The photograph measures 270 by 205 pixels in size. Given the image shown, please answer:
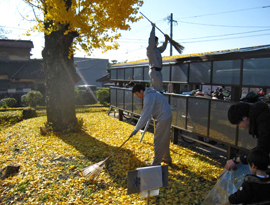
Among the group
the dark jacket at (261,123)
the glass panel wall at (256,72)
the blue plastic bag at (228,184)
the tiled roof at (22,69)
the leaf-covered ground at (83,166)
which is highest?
the tiled roof at (22,69)

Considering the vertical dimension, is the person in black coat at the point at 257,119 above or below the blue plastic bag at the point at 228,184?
above

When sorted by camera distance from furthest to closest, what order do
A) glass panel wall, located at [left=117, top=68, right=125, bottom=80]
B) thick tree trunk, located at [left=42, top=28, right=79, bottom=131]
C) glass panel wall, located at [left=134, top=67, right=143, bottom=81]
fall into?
glass panel wall, located at [left=117, top=68, right=125, bottom=80] → glass panel wall, located at [left=134, top=67, right=143, bottom=81] → thick tree trunk, located at [left=42, top=28, right=79, bottom=131]

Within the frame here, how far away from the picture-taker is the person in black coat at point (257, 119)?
2.49 meters

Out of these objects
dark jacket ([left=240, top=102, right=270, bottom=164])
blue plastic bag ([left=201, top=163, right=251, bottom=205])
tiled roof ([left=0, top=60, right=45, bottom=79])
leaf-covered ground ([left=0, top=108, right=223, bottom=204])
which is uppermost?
tiled roof ([left=0, top=60, right=45, bottom=79])

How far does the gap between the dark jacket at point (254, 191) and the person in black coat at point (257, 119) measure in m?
0.43

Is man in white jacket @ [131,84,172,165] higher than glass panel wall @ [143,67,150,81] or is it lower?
lower

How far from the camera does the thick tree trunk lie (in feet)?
28.5

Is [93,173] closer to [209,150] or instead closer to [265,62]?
[209,150]

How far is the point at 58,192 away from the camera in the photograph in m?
4.36

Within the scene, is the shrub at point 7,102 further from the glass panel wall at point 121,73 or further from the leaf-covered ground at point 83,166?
the leaf-covered ground at point 83,166

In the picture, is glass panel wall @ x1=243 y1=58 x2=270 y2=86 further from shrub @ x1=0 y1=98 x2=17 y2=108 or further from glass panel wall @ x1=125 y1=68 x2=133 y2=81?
shrub @ x1=0 y1=98 x2=17 y2=108

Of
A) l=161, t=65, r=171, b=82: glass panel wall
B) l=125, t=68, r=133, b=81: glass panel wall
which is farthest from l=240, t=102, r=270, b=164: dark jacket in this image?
l=125, t=68, r=133, b=81: glass panel wall

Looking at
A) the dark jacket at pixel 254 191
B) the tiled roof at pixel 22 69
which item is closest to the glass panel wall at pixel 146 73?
the dark jacket at pixel 254 191

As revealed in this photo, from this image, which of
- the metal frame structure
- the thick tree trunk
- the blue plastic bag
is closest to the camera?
the blue plastic bag
